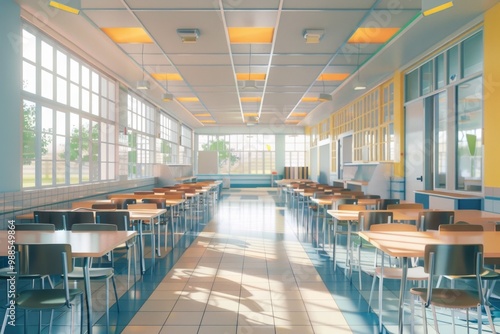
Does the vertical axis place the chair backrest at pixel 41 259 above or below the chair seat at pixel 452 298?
above

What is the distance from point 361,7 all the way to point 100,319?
5427 mm

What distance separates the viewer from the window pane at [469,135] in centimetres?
639

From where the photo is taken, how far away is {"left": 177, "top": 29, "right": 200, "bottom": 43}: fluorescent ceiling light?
6.78 meters

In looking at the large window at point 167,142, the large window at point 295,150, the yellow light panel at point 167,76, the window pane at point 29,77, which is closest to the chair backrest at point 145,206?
the window pane at point 29,77

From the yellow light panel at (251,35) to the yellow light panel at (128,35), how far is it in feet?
5.38

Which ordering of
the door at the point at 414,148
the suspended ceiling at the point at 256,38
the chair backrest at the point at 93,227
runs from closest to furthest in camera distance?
the chair backrest at the point at 93,227
the suspended ceiling at the point at 256,38
the door at the point at 414,148

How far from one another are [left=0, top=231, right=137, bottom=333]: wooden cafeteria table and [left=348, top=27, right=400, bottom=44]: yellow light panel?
5.68 meters

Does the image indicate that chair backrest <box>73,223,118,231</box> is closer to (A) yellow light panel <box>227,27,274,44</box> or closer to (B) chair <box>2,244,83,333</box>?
(B) chair <box>2,244,83,333</box>

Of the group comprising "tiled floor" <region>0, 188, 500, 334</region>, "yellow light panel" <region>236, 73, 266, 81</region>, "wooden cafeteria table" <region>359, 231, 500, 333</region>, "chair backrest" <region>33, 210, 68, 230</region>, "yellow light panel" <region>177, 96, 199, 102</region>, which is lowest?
"tiled floor" <region>0, 188, 500, 334</region>

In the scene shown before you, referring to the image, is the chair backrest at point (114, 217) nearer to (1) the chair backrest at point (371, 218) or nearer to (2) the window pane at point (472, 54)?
(1) the chair backrest at point (371, 218)

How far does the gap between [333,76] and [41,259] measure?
9.31m

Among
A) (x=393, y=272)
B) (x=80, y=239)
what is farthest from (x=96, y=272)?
(x=393, y=272)

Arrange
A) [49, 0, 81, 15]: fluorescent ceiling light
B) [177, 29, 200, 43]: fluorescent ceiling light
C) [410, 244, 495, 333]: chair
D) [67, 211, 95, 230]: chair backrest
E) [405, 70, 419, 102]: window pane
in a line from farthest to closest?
[405, 70, 419, 102]: window pane, [177, 29, 200, 43]: fluorescent ceiling light, [67, 211, 95, 230]: chair backrest, [49, 0, 81, 15]: fluorescent ceiling light, [410, 244, 495, 333]: chair

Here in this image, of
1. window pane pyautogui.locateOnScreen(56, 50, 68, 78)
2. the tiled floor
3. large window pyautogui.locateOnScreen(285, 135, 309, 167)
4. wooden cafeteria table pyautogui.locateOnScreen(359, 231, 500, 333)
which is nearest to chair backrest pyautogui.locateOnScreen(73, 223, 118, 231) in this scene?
the tiled floor
